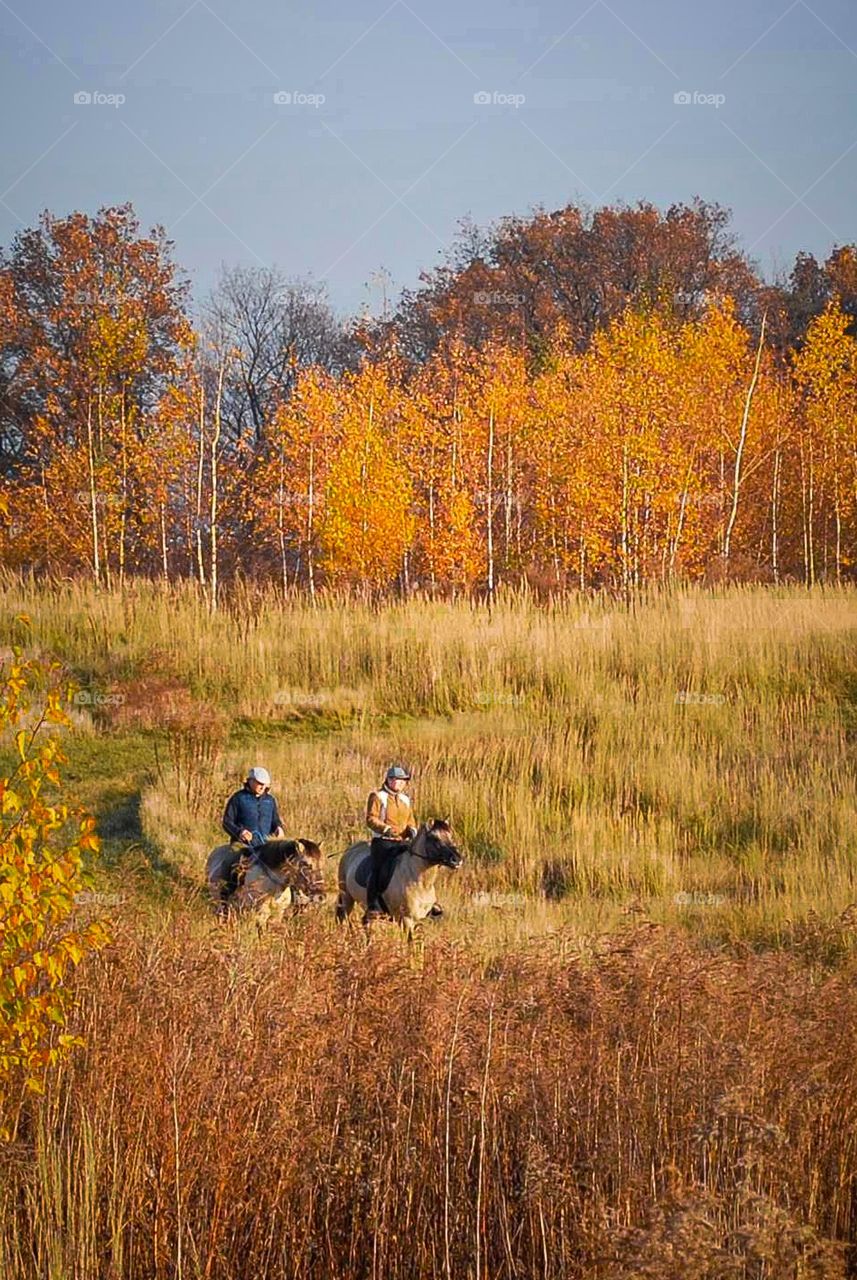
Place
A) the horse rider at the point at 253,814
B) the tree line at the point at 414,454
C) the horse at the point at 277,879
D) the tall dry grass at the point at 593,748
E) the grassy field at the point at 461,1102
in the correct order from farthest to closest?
the tree line at the point at 414,454 < the tall dry grass at the point at 593,748 < the horse rider at the point at 253,814 < the horse at the point at 277,879 < the grassy field at the point at 461,1102

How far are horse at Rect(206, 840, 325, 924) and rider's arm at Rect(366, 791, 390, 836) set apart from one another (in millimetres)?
802

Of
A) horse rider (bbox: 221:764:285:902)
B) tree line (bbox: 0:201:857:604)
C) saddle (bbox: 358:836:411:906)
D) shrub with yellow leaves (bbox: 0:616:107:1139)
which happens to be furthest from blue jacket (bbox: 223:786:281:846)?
tree line (bbox: 0:201:857:604)

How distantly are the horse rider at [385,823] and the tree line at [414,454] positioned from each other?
78.3 feet

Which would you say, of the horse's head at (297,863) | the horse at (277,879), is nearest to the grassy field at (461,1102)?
the horse at (277,879)

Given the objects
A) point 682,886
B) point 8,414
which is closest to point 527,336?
point 8,414

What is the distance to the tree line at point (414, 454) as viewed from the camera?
40344 mm

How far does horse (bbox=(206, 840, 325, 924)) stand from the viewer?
12.1 meters

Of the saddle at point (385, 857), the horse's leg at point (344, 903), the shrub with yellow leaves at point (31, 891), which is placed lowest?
the horse's leg at point (344, 903)

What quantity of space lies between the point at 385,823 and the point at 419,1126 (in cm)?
663

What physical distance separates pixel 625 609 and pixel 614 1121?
1936 centimetres

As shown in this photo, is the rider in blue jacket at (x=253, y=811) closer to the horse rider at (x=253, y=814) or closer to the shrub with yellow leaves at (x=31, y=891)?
the horse rider at (x=253, y=814)

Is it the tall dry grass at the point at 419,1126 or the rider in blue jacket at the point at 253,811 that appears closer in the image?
the tall dry grass at the point at 419,1126

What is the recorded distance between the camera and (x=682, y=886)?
1551 cm

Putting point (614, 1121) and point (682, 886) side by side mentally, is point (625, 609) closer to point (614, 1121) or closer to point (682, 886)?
point (682, 886)
